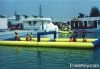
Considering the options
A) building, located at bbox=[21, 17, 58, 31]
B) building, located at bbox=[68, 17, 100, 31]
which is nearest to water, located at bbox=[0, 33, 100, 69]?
building, located at bbox=[21, 17, 58, 31]

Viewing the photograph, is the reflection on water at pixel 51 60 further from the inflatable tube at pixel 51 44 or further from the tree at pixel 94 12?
the tree at pixel 94 12

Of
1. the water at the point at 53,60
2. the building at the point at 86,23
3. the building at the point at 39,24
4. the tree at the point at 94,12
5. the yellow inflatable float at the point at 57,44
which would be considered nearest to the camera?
the water at the point at 53,60

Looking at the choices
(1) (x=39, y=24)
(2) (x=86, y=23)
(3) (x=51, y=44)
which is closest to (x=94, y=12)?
(2) (x=86, y=23)

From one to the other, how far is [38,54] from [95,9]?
178ft

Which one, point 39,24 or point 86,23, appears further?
point 86,23

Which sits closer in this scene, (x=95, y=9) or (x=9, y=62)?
(x=9, y=62)

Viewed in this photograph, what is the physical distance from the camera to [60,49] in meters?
19.5

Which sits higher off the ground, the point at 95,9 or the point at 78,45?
the point at 95,9

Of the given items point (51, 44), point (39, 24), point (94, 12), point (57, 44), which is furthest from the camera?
point (94, 12)

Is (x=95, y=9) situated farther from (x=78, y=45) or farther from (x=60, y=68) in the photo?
(x=60, y=68)

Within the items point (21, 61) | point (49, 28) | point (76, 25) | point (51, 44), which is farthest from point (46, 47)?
point (76, 25)

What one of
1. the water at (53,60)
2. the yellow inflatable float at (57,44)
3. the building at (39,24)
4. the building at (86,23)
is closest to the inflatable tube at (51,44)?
the yellow inflatable float at (57,44)

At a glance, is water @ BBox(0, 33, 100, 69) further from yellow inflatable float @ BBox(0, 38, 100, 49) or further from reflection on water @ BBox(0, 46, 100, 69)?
yellow inflatable float @ BBox(0, 38, 100, 49)

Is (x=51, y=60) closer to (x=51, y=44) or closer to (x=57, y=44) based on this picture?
(x=57, y=44)
